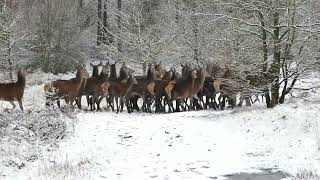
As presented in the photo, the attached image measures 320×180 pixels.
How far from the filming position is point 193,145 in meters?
12.6

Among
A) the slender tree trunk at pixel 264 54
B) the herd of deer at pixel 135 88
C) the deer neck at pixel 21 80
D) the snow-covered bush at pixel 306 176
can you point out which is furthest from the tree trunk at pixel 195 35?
the snow-covered bush at pixel 306 176

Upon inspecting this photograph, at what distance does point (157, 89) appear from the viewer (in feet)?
63.2

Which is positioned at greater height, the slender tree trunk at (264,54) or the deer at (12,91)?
the slender tree trunk at (264,54)

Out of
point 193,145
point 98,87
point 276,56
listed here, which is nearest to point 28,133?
point 193,145

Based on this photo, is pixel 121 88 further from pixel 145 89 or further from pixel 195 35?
pixel 195 35

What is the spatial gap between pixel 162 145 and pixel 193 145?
0.76 meters

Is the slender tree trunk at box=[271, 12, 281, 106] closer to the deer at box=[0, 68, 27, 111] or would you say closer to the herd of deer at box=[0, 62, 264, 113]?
the herd of deer at box=[0, 62, 264, 113]

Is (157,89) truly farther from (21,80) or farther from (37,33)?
(37,33)

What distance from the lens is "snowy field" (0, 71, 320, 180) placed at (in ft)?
34.7

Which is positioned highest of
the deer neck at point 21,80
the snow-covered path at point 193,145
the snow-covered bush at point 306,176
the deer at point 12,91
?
the deer neck at point 21,80

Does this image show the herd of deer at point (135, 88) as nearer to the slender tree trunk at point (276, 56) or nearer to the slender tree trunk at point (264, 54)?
the slender tree trunk at point (264, 54)

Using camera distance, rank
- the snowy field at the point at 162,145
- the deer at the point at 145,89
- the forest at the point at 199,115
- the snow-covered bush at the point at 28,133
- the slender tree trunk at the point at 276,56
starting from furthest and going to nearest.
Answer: the deer at the point at 145,89 → the slender tree trunk at the point at 276,56 → the snow-covered bush at the point at 28,133 → the forest at the point at 199,115 → the snowy field at the point at 162,145

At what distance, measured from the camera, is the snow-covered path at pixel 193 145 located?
10656 mm

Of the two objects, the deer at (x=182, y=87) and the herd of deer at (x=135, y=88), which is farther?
the deer at (x=182, y=87)
